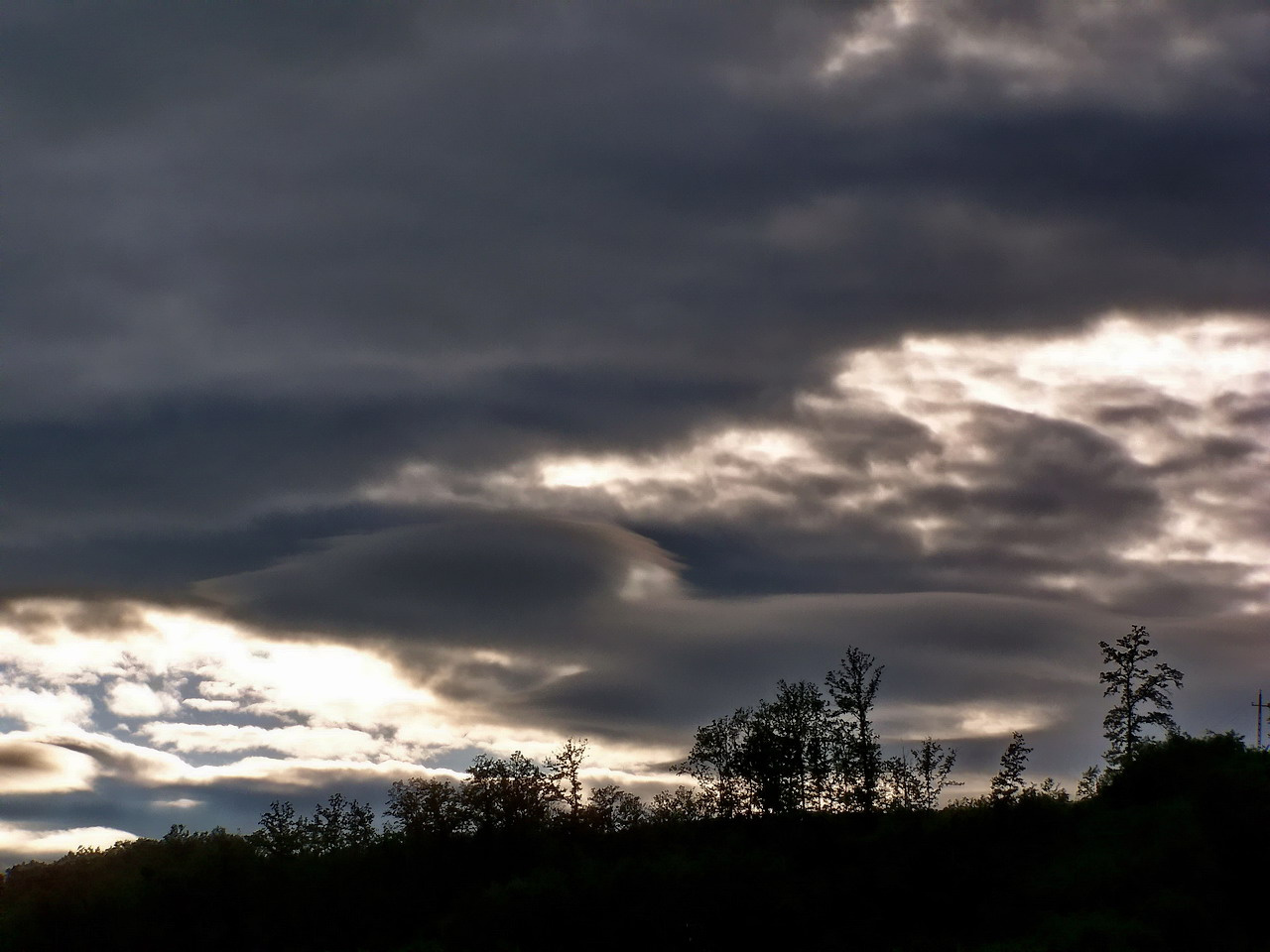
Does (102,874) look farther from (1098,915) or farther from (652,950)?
(1098,915)

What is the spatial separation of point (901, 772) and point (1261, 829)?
40.4 m

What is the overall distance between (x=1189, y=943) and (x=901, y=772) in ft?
142

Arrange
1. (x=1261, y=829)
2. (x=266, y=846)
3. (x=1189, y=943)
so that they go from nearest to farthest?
(x=1189, y=943)
(x=1261, y=829)
(x=266, y=846)

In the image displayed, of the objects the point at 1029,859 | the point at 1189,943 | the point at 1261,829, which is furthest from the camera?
the point at 1029,859

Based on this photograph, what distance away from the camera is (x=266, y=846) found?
344 feet

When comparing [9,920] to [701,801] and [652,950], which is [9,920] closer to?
[652,950]

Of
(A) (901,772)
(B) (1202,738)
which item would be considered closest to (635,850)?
(A) (901,772)

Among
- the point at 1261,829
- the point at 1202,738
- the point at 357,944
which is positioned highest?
the point at 1202,738

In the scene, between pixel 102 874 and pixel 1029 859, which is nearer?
pixel 1029 859

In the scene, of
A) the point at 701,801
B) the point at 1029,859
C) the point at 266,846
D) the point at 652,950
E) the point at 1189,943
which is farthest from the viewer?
the point at 701,801

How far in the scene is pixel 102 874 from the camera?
91062mm

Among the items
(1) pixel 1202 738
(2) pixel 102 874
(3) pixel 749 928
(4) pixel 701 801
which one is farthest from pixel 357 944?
(1) pixel 1202 738

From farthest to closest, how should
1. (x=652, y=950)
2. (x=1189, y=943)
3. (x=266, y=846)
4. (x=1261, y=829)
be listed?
(x=266, y=846)
(x=652, y=950)
(x=1261, y=829)
(x=1189, y=943)

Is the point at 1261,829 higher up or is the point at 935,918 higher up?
the point at 1261,829
